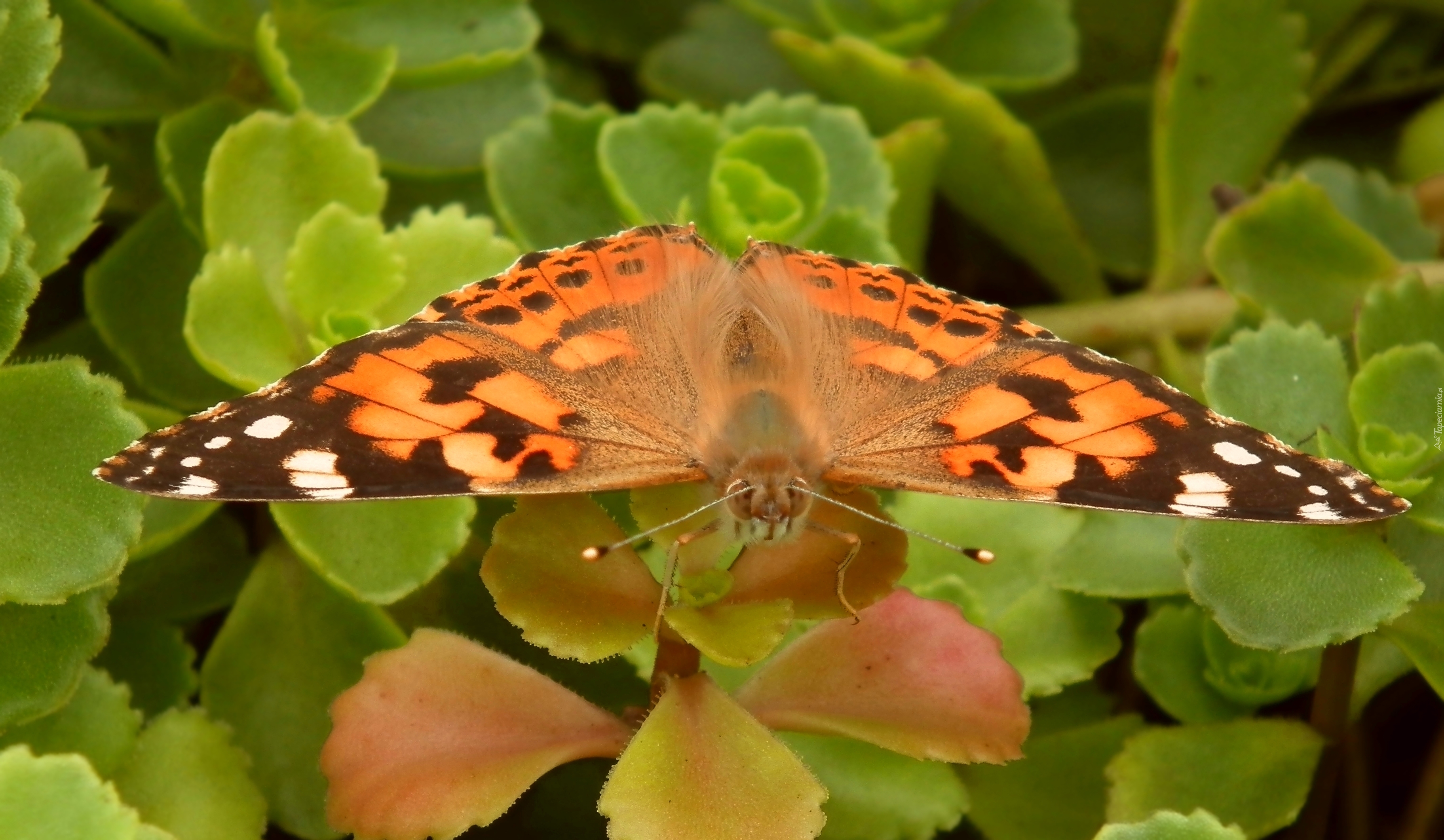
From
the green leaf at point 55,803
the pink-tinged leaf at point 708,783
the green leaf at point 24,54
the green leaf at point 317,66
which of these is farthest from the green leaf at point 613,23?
the green leaf at point 55,803

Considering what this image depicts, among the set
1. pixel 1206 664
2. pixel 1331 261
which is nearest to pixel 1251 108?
pixel 1331 261

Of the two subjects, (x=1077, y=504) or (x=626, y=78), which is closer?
(x=1077, y=504)

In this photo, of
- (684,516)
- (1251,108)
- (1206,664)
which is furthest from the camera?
(1251,108)

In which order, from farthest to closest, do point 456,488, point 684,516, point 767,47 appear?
point 767,47, point 684,516, point 456,488

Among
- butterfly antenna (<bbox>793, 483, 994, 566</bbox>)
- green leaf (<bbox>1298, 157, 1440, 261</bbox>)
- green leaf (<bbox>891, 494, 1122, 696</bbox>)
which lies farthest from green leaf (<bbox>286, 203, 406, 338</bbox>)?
green leaf (<bbox>1298, 157, 1440, 261</bbox>)

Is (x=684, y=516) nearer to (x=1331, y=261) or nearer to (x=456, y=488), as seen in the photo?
(x=456, y=488)

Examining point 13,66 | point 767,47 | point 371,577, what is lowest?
point 371,577

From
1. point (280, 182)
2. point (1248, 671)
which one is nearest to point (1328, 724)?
point (1248, 671)
